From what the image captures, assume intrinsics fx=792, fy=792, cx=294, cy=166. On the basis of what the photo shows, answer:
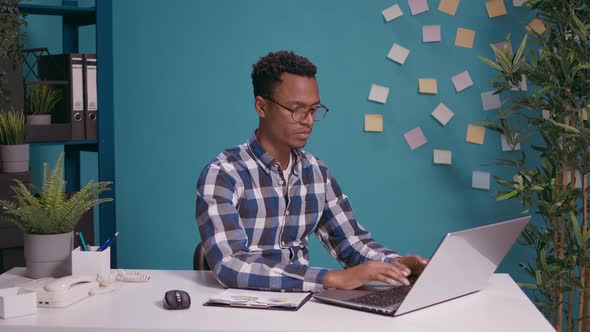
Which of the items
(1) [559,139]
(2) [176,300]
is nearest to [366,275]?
(2) [176,300]

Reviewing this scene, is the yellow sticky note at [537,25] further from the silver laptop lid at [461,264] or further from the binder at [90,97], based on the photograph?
the binder at [90,97]

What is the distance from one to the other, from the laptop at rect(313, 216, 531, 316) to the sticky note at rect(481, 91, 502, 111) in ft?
5.53

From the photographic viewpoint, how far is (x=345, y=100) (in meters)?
3.72

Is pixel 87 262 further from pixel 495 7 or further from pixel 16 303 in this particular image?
pixel 495 7

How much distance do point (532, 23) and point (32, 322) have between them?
2623 millimetres

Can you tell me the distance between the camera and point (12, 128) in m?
3.06

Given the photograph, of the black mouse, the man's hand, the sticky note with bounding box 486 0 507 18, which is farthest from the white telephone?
the sticky note with bounding box 486 0 507 18

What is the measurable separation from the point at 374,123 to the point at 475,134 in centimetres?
46

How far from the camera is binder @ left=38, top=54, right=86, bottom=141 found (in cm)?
332

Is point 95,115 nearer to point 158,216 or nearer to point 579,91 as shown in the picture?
point 158,216

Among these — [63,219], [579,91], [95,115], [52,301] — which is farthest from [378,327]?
[95,115]

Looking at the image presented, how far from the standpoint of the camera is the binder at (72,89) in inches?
131

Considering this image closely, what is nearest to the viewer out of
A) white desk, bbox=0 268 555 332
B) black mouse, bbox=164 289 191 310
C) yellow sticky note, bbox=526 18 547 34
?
white desk, bbox=0 268 555 332

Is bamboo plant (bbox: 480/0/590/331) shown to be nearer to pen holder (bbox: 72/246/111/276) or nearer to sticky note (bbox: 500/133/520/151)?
sticky note (bbox: 500/133/520/151)
